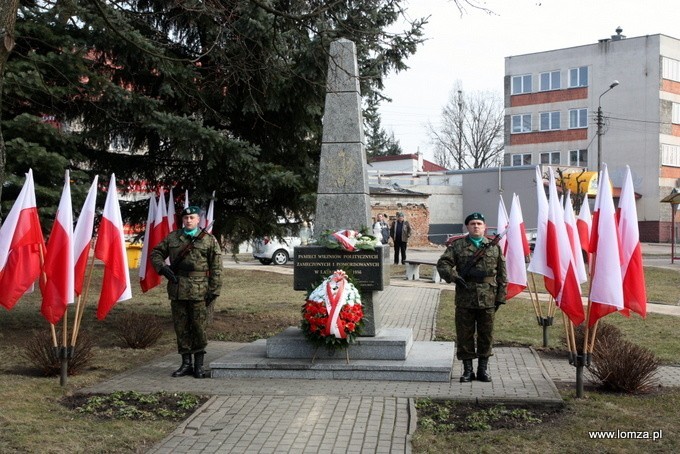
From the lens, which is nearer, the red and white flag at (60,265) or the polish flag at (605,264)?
the polish flag at (605,264)

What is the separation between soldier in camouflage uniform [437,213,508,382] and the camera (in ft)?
30.7

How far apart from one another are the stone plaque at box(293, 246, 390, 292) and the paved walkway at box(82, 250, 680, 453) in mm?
1296

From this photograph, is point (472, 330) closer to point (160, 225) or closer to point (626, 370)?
point (626, 370)

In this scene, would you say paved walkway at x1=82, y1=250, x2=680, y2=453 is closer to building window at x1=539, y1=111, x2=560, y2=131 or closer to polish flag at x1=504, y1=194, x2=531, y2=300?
polish flag at x1=504, y1=194, x2=531, y2=300

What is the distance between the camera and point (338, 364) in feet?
31.8

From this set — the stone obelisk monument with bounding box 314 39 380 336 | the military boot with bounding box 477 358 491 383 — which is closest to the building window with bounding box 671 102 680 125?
→ the stone obelisk monument with bounding box 314 39 380 336

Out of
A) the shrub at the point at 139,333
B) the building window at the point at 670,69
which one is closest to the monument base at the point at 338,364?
the shrub at the point at 139,333

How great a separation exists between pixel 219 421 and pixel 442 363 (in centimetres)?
296

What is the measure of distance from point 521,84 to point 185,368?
57.1 m

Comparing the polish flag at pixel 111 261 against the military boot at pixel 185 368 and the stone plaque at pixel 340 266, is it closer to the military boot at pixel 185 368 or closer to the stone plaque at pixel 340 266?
the military boot at pixel 185 368

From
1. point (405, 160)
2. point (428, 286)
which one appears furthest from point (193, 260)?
point (405, 160)

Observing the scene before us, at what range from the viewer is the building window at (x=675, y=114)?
2255 inches

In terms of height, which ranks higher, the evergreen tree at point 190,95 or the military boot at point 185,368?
the evergreen tree at point 190,95

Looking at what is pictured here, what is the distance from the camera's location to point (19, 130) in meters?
11.1
